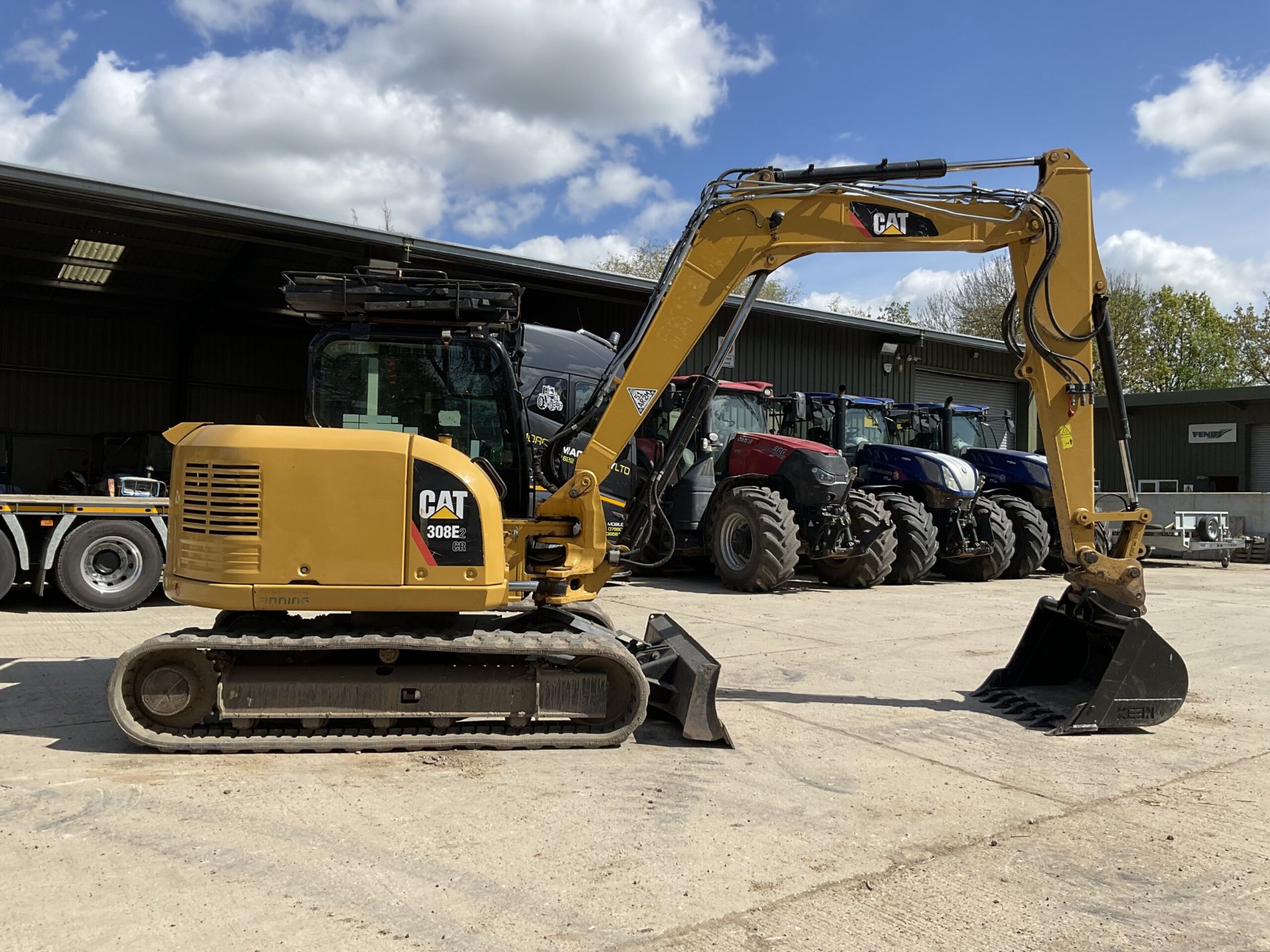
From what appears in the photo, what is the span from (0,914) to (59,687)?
3.83 meters

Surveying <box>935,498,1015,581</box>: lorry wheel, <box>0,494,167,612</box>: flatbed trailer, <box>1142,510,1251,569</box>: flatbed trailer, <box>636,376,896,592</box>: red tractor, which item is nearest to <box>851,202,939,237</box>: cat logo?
<box>636,376,896,592</box>: red tractor

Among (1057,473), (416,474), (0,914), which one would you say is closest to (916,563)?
(1057,473)

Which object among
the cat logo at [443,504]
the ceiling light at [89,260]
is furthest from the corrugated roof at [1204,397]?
the cat logo at [443,504]

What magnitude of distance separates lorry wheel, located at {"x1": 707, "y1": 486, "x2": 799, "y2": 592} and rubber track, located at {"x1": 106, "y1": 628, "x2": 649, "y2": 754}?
7.19m

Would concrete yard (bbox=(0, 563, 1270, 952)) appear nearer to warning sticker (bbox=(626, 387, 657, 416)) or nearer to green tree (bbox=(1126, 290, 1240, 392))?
warning sticker (bbox=(626, 387, 657, 416))

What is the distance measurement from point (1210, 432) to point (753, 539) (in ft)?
70.3

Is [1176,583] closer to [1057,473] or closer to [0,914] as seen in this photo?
[1057,473]

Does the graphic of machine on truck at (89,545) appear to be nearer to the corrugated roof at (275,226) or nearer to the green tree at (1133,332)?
the corrugated roof at (275,226)

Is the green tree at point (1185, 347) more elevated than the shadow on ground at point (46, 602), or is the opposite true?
the green tree at point (1185, 347)

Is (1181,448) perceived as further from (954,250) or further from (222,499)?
(222,499)

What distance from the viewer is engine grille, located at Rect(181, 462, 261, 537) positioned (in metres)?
5.25

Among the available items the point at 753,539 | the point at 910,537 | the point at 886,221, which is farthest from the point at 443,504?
the point at 910,537

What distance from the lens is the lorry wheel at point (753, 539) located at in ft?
41.2

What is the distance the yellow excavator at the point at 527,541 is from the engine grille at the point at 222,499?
13mm
